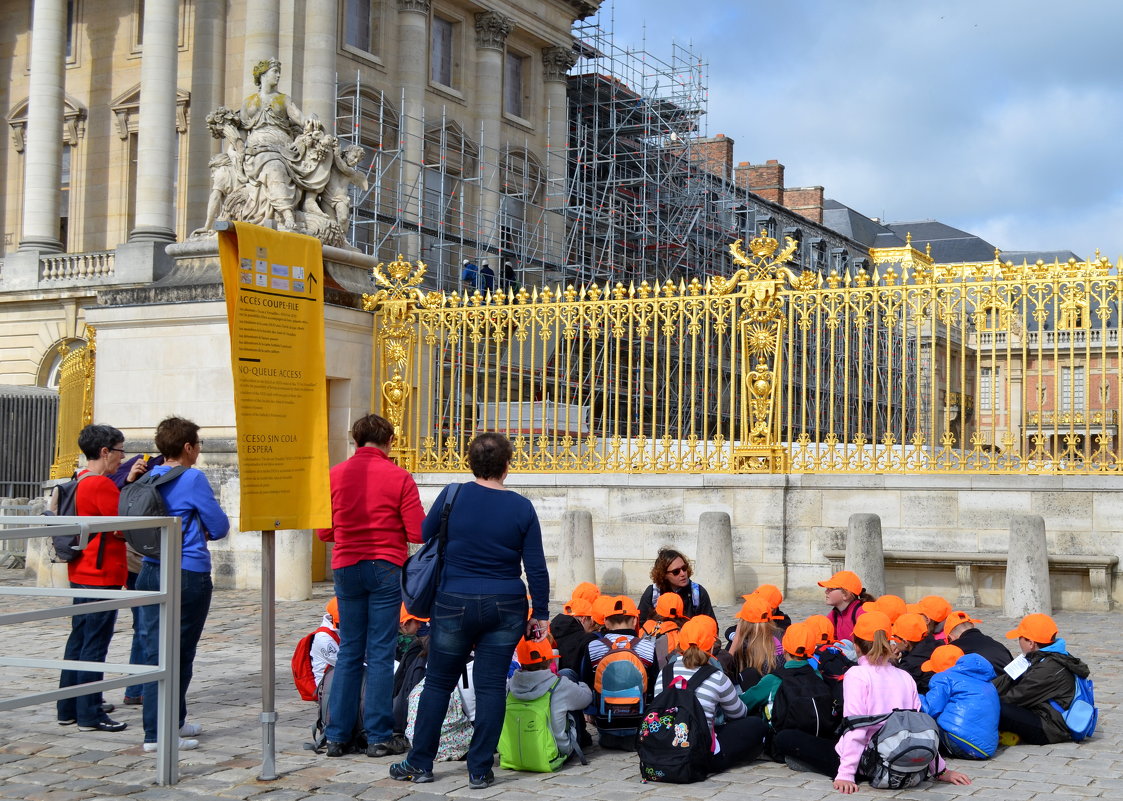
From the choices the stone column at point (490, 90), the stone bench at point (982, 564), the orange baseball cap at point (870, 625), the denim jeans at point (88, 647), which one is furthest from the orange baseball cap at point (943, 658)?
the stone column at point (490, 90)

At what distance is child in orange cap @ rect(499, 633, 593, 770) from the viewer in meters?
6.83

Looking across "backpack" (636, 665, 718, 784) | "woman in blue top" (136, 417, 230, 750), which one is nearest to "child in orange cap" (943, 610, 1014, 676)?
"backpack" (636, 665, 718, 784)

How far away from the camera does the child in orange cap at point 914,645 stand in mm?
7180

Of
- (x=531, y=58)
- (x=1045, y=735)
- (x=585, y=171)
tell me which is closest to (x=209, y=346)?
(x=1045, y=735)

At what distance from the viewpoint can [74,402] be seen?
1731cm

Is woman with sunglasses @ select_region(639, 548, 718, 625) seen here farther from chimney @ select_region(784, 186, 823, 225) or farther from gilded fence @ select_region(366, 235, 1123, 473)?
chimney @ select_region(784, 186, 823, 225)

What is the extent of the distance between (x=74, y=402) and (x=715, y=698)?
12.6 metres

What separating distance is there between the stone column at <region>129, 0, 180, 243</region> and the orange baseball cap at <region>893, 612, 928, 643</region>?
94.2ft

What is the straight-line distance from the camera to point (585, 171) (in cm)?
4353

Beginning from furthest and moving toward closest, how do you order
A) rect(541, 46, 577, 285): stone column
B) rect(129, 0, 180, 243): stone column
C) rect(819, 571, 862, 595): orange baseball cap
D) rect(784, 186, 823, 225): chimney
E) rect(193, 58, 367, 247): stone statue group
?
rect(784, 186, 823, 225): chimney, rect(541, 46, 577, 285): stone column, rect(129, 0, 180, 243): stone column, rect(193, 58, 367, 247): stone statue group, rect(819, 571, 862, 595): orange baseball cap

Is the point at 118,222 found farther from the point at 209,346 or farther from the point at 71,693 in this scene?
the point at 71,693

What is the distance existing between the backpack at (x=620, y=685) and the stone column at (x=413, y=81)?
31.6 meters

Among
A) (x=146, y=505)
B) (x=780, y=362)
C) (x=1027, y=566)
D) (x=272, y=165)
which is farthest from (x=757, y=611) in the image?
(x=272, y=165)

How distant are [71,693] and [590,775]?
2440mm
